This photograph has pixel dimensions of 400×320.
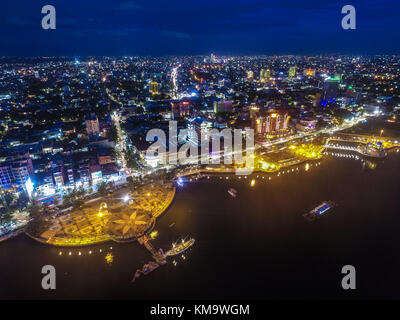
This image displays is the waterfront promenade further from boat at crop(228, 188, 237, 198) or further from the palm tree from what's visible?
boat at crop(228, 188, 237, 198)

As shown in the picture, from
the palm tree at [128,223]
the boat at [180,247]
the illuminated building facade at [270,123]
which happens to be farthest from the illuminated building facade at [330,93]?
the palm tree at [128,223]

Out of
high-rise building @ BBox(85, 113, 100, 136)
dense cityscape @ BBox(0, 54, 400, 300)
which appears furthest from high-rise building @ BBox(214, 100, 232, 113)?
high-rise building @ BBox(85, 113, 100, 136)

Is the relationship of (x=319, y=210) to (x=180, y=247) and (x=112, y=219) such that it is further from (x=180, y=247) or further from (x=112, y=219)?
(x=112, y=219)

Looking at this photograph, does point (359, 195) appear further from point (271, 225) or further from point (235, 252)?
point (235, 252)

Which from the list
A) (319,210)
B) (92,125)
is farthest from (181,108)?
(319,210)

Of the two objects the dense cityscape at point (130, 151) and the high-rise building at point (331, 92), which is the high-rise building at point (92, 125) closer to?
the dense cityscape at point (130, 151)
